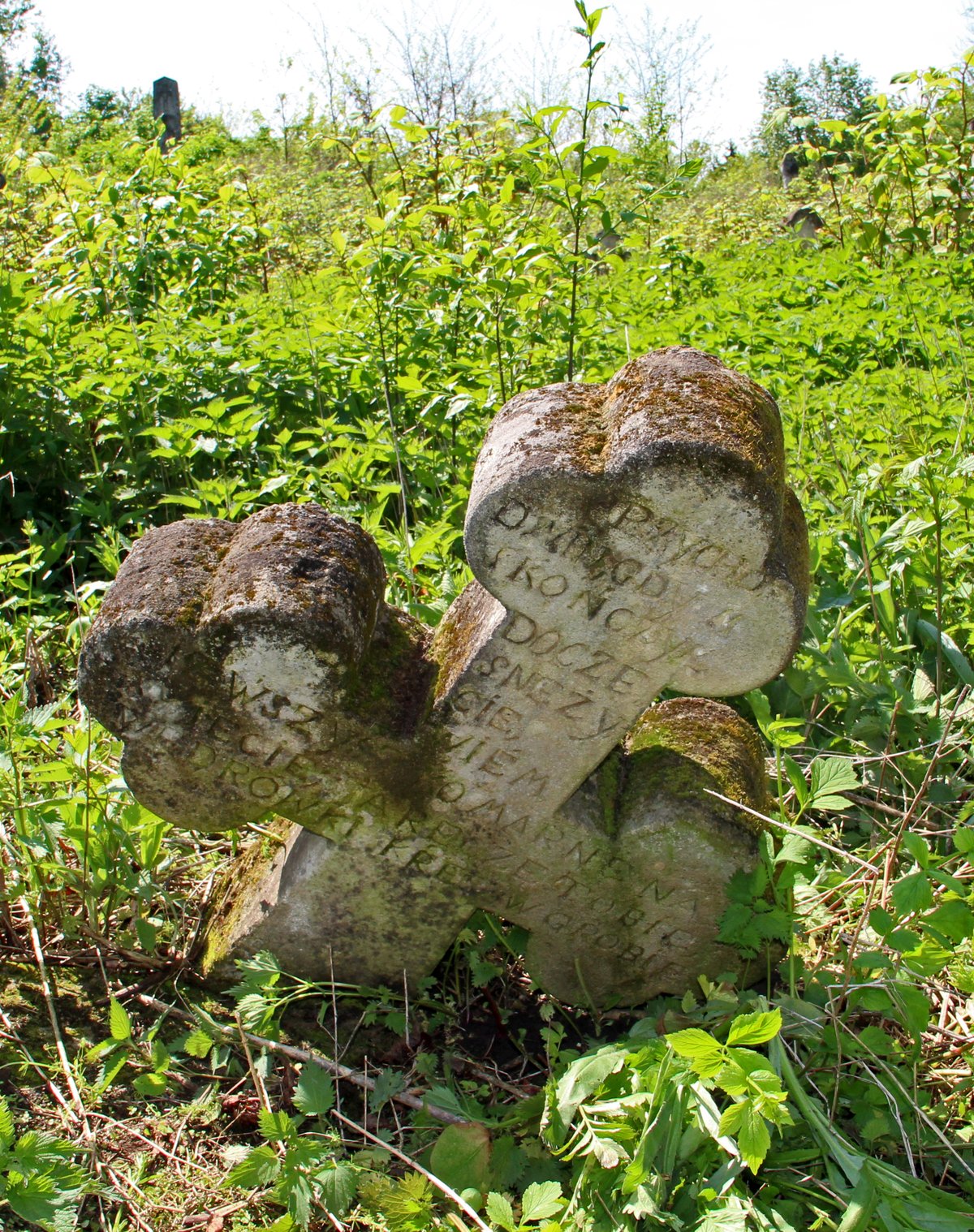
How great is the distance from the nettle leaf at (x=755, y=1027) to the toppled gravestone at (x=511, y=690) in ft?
1.60

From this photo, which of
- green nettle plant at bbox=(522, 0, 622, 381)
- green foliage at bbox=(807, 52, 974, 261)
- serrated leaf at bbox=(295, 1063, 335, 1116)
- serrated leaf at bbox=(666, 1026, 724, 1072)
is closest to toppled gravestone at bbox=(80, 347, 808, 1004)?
serrated leaf at bbox=(295, 1063, 335, 1116)

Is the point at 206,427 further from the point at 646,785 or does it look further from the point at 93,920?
the point at 646,785

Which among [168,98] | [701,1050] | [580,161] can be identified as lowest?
[701,1050]

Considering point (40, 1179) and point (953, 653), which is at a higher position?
point (953, 653)

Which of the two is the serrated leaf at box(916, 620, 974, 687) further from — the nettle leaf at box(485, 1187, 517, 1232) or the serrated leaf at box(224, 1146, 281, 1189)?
the serrated leaf at box(224, 1146, 281, 1189)

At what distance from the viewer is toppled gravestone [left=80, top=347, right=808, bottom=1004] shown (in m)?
1.68

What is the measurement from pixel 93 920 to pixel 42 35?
35042 millimetres

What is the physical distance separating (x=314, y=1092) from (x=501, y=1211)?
0.43 m

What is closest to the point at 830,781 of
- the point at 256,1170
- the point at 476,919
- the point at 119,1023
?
the point at 476,919

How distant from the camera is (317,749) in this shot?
72.5 inches

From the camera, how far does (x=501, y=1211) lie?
1.47 meters

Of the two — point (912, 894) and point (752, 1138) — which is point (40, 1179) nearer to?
point (752, 1138)

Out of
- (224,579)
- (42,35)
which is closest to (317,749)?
(224,579)

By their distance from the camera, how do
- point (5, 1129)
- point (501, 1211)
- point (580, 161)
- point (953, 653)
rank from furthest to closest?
1. point (580, 161)
2. point (953, 653)
3. point (5, 1129)
4. point (501, 1211)
